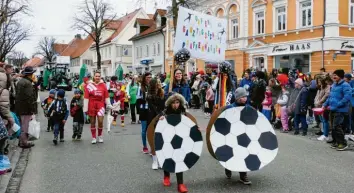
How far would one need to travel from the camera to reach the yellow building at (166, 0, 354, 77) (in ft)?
80.5

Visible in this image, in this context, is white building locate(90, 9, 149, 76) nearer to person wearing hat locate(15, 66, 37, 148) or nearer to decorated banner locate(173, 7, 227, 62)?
decorated banner locate(173, 7, 227, 62)

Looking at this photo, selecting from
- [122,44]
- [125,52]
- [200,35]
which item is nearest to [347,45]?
[200,35]

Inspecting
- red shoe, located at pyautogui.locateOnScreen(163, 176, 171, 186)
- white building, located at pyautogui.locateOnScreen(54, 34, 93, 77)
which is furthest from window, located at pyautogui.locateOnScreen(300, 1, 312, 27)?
white building, located at pyautogui.locateOnScreen(54, 34, 93, 77)

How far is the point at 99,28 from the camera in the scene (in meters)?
56.0

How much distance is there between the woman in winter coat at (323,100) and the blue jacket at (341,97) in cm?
109

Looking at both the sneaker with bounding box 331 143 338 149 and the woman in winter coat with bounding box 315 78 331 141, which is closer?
the sneaker with bounding box 331 143 338 149

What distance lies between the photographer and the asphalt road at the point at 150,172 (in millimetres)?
6457

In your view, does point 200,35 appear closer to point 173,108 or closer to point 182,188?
point 173,108

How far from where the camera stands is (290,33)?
27.3 meters

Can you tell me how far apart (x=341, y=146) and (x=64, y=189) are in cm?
661

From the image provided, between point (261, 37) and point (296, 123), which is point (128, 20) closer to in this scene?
point (261, 37)

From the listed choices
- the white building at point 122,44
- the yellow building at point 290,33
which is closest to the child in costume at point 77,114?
the yellow building at point 290,33

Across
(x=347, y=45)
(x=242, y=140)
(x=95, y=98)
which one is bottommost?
(x=242, y=140)

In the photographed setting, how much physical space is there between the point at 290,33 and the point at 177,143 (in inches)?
899
